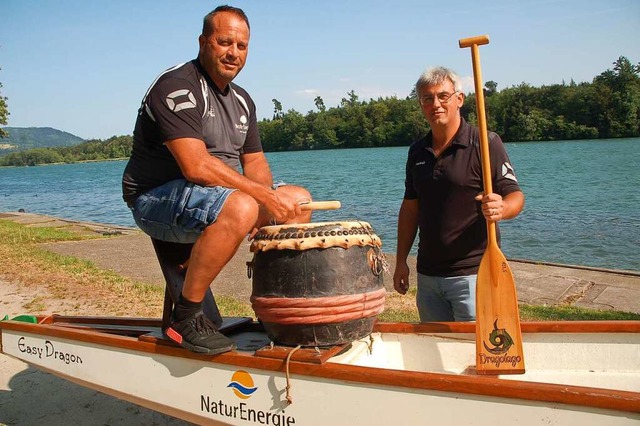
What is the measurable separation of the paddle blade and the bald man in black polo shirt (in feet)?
3.65

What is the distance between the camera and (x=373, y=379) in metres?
2.60

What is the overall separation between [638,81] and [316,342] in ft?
292

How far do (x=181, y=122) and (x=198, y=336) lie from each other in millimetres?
1124

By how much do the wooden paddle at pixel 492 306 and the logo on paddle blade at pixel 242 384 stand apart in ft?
4.03

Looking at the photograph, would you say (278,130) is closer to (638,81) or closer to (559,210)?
(638,81)

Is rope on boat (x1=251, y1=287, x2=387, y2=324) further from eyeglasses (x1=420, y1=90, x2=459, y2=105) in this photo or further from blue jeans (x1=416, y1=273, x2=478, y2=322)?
eyeglasses (x1=420, y1=90, x2=459, y2=105)

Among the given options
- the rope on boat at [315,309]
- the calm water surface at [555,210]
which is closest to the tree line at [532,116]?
the calm water surface at [555,210]

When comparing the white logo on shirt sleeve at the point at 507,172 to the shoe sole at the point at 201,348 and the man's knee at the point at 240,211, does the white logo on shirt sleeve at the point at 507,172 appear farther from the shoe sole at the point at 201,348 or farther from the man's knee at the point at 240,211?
the shoe sole at the point at 201,348

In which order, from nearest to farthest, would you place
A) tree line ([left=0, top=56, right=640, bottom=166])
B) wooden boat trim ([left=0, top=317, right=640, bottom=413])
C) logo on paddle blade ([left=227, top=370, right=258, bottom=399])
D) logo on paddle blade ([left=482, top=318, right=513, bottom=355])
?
wooden boat trim ([left=0, top=317, right=640, bottom=413]) < logo on paddle blade ([left=227, top=370, right=258, bottom=399]) < logo on paddle blade ([left=482, top=318, right=513, bottom=355]) < tree line ([left=0, top=56, right=640, bottom=166])

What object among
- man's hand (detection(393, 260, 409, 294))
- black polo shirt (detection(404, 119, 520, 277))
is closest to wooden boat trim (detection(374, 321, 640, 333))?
black polo shirt (detection(404, 119, 520, 277))

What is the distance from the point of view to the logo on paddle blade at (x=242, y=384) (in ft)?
9.77

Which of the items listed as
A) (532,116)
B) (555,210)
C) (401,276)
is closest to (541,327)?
(401,276)

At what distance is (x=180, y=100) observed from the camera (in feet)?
10.00

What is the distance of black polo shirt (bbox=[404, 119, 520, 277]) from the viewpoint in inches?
141
